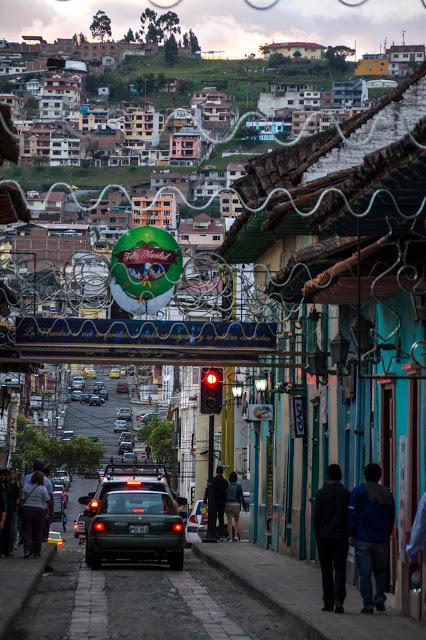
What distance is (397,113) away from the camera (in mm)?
24672

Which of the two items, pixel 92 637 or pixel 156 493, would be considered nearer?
pixel 92 637

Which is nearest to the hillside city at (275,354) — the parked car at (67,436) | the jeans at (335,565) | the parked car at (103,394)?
the jeans at (335,565)

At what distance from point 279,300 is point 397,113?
5205mm

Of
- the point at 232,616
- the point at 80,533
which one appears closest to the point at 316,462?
the point at 232,616

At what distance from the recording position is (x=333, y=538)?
61.3ft

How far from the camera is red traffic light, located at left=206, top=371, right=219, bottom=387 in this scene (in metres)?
38.0

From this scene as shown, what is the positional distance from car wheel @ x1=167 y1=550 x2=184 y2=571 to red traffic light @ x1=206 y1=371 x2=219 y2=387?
32.5ft

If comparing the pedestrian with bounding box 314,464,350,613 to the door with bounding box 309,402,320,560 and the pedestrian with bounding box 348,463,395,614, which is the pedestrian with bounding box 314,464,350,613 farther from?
the door with bounding box 309,402,320,560

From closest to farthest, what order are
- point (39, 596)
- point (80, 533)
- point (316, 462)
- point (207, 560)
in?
1. point (39, 596)
2. point (316, 462)
3. point (207, 560)
4. point (80, 533)

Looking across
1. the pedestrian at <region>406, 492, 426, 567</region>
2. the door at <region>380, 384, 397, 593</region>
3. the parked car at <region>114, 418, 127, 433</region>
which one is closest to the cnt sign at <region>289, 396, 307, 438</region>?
the door at <region>380, 384, 397, 593</region>

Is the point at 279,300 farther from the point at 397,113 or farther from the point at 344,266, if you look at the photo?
the point at 344,266

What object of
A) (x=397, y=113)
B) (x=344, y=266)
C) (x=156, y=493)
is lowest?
(x=156, y=493)

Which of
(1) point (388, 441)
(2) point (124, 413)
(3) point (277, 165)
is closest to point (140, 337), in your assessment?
(3) point (277, 165)

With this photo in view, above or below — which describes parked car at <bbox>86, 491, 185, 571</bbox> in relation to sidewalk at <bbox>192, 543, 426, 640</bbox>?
above
